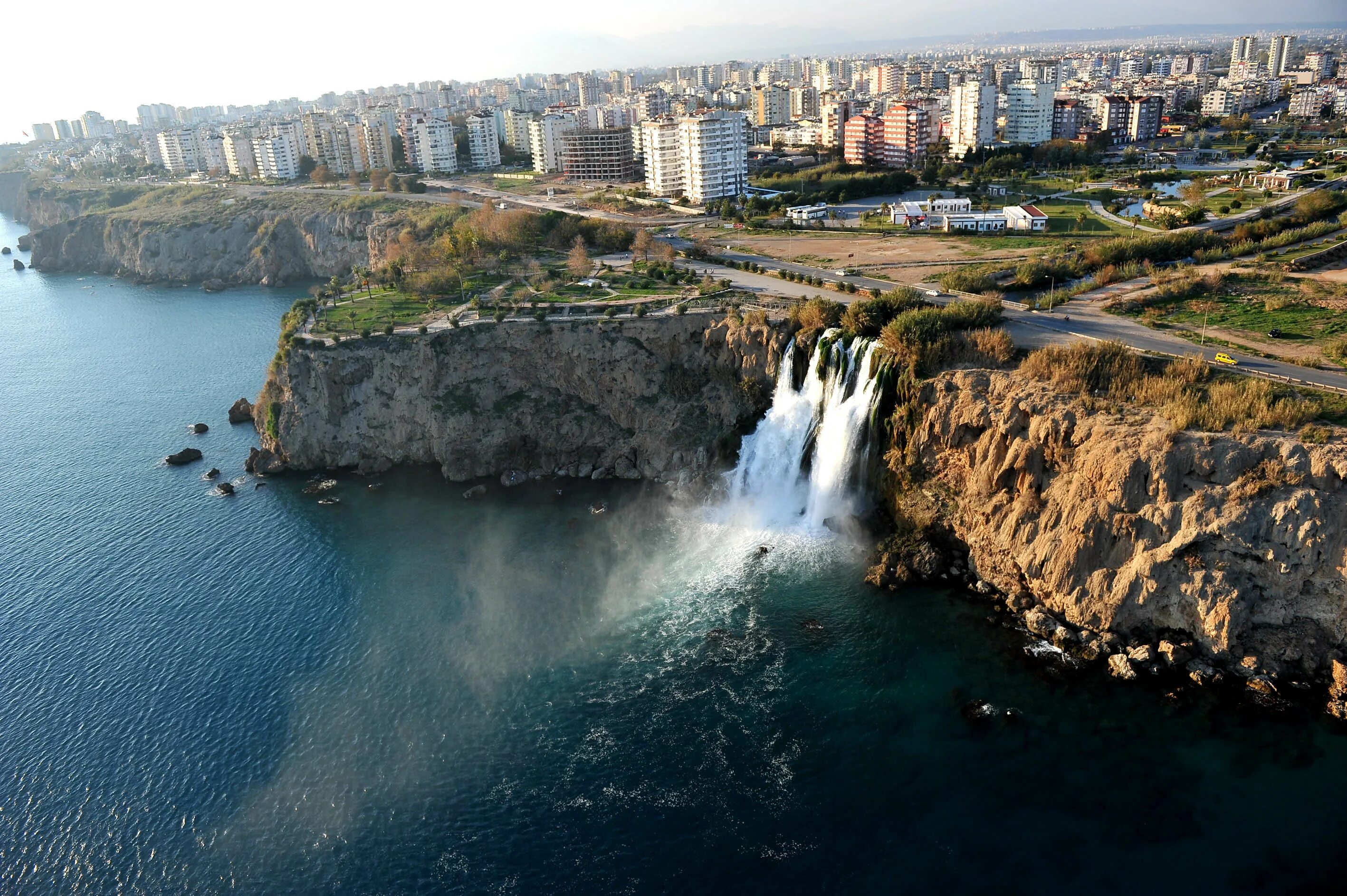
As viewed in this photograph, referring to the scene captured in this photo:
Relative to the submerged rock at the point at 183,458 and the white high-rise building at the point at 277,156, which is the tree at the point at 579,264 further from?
the white high-rise building at the point at 277,156

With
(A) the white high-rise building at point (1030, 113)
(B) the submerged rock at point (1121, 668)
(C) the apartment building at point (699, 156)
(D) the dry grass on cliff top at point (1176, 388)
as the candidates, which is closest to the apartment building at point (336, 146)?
(C) the apartment building at point (699, 156)

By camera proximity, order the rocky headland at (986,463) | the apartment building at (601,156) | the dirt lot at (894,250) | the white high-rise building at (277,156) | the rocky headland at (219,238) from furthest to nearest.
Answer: the white high-rise building at (277,156) → the apartment building at (601,156) → the rocky headland at (219,238) → the dirt lot at (894,250) → the rocky headland at (986,463)

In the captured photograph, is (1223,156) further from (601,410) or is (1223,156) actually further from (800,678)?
(800,678)

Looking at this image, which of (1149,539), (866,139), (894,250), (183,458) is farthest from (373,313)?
(866,139)

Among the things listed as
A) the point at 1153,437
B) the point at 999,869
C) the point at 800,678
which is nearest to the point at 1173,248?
the point at 1153,437

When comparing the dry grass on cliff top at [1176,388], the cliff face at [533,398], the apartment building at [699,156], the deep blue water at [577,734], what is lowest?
the deep blue water at [577,734]

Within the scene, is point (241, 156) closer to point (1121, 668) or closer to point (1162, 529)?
point (1162, 529)

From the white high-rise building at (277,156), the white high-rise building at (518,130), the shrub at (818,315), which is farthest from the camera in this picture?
the white high-rise building at (518,130)
